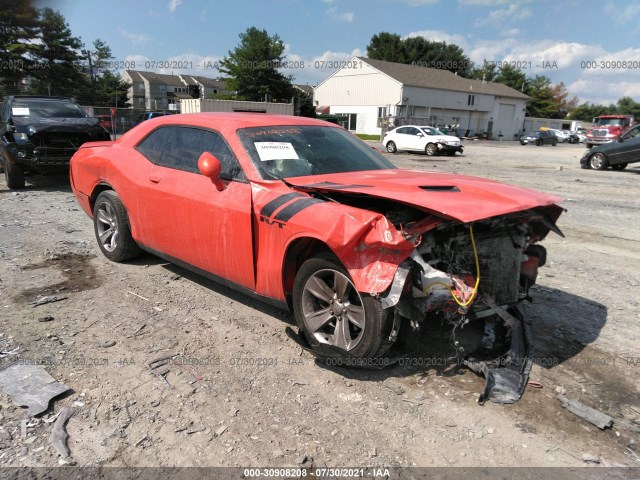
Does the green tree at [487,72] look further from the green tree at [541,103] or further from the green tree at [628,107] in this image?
the green tree at [628,107]

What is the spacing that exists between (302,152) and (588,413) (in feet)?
9.10

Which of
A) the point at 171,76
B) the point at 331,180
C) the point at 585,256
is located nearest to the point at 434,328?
the point at 331,180

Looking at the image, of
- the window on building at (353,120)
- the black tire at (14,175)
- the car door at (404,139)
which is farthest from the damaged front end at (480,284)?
the window on building at (353,120)

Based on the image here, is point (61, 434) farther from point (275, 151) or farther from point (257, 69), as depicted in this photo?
point (257, 69)

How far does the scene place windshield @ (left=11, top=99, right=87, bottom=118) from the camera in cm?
1024

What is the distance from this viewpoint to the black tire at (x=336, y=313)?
2.96 metres

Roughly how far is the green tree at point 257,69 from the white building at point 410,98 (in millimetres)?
4812

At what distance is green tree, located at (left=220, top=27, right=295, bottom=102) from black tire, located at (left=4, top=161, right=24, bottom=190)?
48198mm

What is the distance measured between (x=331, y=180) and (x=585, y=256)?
13.7 feet

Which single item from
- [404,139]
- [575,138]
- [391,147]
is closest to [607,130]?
[404,139]

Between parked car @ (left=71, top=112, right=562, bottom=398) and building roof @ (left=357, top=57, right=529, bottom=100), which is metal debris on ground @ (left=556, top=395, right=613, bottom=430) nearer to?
parked car @ (left=71, top=112, right=562, bottom=398)

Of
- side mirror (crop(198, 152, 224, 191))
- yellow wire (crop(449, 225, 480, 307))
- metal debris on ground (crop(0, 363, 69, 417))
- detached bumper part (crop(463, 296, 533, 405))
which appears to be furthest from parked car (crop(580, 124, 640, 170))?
metal debris on ground (crop(0, 363, 69, 417))

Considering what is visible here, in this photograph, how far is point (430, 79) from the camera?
5394 cm

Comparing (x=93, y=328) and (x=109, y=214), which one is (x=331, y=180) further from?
(x=109, y=214)
